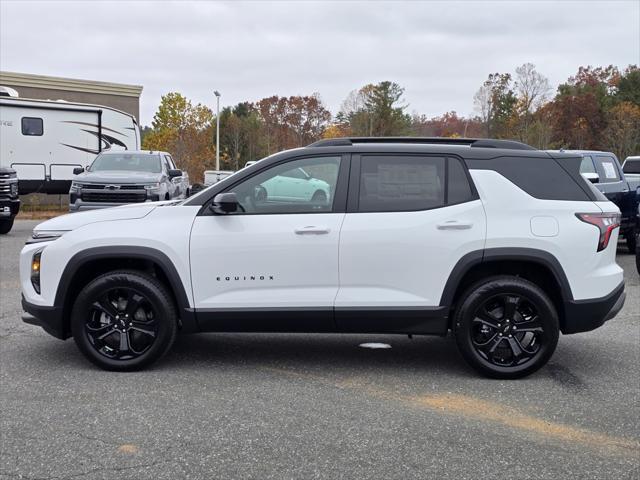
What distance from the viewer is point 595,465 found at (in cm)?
358

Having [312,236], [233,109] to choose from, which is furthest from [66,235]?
[233,109]

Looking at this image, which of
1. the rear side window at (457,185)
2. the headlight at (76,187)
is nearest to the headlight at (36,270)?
the rear side window at (457,185)

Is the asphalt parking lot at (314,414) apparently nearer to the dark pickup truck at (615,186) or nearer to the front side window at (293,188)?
the front side window at (293,188)

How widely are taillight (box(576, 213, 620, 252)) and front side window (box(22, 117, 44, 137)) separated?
60.8 ft

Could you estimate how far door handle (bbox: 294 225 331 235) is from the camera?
16.1 feet

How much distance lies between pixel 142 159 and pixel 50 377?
11.3 meters

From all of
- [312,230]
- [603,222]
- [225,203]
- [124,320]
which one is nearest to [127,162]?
[124,320]

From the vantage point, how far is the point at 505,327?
16.3ft

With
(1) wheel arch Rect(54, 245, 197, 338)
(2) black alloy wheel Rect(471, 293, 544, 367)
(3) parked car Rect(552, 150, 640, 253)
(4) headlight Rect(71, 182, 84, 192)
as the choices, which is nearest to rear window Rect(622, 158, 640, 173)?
(3) parked car Rect(552, 150, 640, 253)

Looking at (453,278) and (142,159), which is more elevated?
(142,159)

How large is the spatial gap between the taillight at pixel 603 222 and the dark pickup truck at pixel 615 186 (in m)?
7.39

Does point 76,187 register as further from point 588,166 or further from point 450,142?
point 450,142

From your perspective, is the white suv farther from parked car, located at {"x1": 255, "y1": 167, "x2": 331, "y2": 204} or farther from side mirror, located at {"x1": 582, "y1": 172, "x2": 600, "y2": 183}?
side mirror, located at {"x1": 582, "y1": 172, "x2": 600, "y2": 183}

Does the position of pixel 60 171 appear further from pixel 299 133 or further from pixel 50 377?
pixel 299 133
